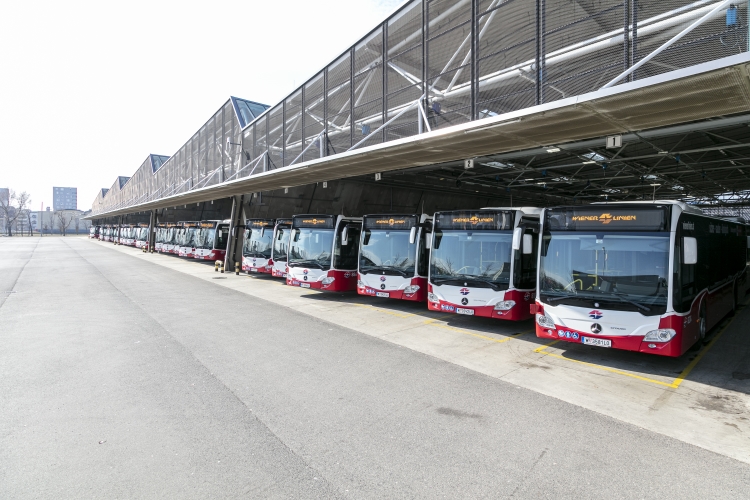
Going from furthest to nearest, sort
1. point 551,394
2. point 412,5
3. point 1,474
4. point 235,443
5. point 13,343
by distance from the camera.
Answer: point 412,5, point 13,343, point 551,394, point 235,443, point 1,474

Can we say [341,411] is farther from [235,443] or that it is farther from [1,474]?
[1,474]

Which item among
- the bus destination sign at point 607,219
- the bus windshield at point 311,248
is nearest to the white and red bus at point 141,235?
the bus windshield at point 311,248

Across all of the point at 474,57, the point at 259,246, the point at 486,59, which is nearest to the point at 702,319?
the point at 486,59

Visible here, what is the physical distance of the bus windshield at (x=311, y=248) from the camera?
13.7m

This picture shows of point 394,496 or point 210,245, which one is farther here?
point 210,245

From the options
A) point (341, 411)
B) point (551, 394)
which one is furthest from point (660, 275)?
point (341, 411)

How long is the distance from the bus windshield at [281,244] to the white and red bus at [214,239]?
35.0ft

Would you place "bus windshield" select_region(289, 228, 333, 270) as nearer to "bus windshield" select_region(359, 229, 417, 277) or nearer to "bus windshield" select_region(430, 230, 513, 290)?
"bus windshield" select_region(359, 229, 417, 277)

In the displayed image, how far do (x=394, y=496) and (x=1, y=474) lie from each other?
11.0 feet

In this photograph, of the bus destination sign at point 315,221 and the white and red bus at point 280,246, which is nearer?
the bus destination sign at point 315,221

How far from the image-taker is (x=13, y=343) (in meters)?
7.89

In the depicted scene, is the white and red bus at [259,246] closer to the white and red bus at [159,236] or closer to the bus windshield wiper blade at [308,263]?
the bus windshield wiper blade at [308,263]

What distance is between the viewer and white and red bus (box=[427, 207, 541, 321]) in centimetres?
898

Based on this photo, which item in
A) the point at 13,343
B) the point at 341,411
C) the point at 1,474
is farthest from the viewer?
the point at 13,343
